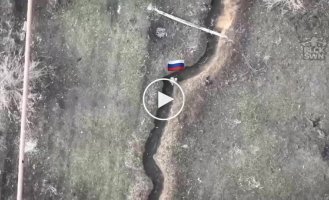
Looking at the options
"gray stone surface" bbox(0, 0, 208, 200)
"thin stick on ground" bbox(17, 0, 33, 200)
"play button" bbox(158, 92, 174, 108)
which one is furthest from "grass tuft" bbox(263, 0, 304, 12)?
"thin stick on ground" bbox(17, 0, 33, 200)

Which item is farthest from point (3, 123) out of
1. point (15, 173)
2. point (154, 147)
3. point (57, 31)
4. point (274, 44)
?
point (274, 44)

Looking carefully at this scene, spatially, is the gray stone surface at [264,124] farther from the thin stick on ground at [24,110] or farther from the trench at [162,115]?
the thin stick on ground at [24,110]

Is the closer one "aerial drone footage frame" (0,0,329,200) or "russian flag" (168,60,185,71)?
"aerial drone footage frame" (0,0,329,200)

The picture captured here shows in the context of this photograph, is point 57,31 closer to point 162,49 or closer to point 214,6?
point 162,49

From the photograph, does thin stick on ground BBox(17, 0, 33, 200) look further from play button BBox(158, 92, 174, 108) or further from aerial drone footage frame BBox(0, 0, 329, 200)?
play button BBox(158, 92, 174, 108)

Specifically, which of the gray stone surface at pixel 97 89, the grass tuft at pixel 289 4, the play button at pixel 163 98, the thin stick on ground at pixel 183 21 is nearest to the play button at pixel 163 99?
the play button at pixel 163 98

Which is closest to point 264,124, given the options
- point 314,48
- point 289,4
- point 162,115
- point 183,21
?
point 314,48

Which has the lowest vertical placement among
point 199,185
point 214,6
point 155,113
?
point 199,185
